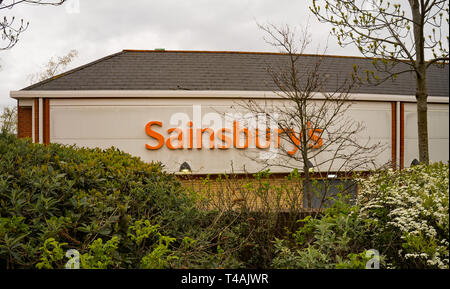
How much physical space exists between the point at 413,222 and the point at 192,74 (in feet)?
32.5

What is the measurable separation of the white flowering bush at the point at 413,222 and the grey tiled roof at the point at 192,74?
7.65m

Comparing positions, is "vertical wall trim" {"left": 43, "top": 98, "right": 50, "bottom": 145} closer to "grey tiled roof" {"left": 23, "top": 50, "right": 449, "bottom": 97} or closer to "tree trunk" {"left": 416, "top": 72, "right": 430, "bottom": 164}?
"grey tiled roof" {"left": 23, "top": 50, "right": 449, "bottom": 97}

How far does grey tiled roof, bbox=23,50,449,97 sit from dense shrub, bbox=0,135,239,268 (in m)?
7.40

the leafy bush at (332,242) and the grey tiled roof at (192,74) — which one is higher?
the grey tiled roof at (192,74)

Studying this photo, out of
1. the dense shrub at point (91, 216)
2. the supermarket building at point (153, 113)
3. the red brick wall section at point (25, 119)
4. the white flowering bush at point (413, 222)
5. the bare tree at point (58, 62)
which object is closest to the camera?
the white flowering bush at point (413, 222)

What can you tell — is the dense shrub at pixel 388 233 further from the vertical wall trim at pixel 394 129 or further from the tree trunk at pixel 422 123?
the vertical wall trim at pixel 394 129

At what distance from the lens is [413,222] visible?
2.54 metres

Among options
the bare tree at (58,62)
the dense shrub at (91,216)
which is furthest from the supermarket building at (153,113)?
the dense shrub at (91,216)

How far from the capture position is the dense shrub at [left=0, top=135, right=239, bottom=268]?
8.27 ft

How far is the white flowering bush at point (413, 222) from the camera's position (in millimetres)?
2358

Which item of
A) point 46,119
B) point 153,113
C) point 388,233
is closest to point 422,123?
point 388,233

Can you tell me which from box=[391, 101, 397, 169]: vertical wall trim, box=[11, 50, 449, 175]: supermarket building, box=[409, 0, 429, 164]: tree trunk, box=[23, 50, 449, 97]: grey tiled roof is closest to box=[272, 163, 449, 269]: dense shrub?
box=[409, 0, 429, 164]: tree trunk
